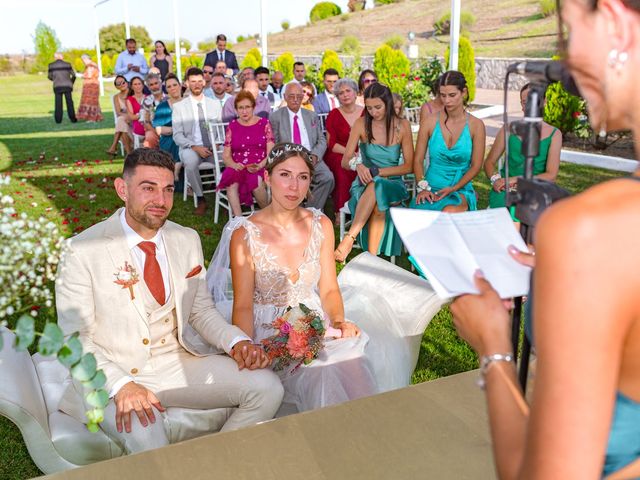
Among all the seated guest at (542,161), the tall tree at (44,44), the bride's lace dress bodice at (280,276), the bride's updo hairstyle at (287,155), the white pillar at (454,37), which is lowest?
the bride's lace dress bodice at (280,276)

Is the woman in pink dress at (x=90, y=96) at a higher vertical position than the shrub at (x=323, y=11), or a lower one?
lower

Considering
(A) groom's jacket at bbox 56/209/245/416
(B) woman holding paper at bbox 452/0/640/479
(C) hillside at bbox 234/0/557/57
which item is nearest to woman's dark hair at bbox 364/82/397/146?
(A) groom's jacket at bbox 56/209/245/416

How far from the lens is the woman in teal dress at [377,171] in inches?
234

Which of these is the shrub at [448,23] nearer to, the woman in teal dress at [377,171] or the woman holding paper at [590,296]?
the woman in teal dress at [377,171]

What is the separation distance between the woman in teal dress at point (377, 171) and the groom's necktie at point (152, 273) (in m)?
2.98

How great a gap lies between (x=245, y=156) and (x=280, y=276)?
4.03 meters

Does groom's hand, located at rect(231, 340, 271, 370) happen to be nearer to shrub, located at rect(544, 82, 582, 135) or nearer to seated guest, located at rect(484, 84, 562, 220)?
seated guest, located at rect(484, 84, 562, 220)

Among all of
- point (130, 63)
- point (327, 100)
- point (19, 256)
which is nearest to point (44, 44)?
point (130, 63)

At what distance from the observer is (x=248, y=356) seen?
291 cm

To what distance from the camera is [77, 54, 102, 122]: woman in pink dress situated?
62.1 feet

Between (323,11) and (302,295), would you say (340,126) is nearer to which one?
(302,295)

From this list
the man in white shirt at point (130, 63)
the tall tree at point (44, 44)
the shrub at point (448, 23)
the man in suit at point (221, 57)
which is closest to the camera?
the man in suit at point (221, 57)

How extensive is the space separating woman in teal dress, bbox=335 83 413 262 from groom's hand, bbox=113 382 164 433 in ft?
10.9

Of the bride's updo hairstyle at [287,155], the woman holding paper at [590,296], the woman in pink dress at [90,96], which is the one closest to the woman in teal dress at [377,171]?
the bride's updo hairstyle at [287,155]
